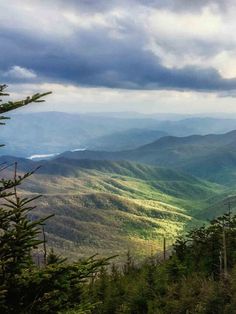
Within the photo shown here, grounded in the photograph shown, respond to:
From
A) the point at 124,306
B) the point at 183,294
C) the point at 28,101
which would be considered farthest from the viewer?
the point at 124,306

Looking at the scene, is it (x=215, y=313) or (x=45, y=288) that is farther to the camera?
(x=215, y=313)

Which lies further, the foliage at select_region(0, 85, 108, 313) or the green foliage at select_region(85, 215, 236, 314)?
the green foliage at select_region(85, 215, 236, 314)

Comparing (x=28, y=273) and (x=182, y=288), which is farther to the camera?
(x=182, y=288)

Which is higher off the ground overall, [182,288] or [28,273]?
[28,273]

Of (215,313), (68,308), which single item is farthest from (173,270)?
(68,308)

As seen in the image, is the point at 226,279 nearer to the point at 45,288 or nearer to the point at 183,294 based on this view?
the point at 183,294

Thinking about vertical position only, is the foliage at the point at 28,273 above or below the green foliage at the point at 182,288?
above

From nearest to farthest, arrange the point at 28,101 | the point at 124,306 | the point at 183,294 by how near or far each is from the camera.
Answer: the point at 28,101
the point at 183,294
the point at 124,306

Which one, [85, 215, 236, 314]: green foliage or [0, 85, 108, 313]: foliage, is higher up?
[0, 85, 108, 313]: foliage

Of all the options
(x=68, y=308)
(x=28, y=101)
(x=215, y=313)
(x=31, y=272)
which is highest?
(x=28, y=101)

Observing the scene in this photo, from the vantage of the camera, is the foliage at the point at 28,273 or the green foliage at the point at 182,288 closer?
the foliage at the point at 28,273

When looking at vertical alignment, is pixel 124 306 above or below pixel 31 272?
A: below
